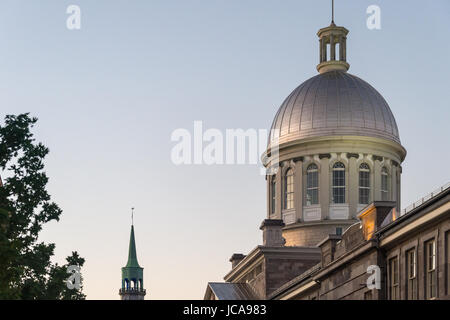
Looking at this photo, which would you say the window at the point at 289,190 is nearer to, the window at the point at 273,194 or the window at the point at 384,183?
the window at the point at 273,194

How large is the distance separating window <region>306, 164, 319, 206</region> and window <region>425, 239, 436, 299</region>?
41.1 m

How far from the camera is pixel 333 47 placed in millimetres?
83938

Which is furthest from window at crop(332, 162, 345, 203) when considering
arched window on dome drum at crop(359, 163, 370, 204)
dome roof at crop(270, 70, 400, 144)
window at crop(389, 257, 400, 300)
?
window at crop(389, 257, 400, 300)

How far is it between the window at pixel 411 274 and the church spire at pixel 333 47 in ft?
142

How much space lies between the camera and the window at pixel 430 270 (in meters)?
38.3

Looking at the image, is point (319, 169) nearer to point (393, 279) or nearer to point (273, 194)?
point (273, 194)

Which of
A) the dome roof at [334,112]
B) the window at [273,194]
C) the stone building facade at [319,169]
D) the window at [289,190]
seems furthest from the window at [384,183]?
the window at [273,194]

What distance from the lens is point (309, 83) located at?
271 feet

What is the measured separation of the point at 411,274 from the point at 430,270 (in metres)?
2.05

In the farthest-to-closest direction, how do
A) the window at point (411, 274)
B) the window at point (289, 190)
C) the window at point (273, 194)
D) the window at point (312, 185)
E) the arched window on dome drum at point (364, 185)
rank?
the window at point (273, 194)
the window at point (289, 190)
the window at point (312, 185)
the arched window on dome drum at point (364, 185)
the window at point (411, 274)

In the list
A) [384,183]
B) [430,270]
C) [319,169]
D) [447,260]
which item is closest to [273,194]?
[319,169]

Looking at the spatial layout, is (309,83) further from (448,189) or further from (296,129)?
(448,189)

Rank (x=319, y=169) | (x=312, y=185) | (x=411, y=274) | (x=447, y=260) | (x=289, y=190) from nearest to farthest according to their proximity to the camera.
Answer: (x=447, y=260) < (x=411, y=274) < (x=319, y=169) < (x=312, y=185) < (x=289, y=190)
